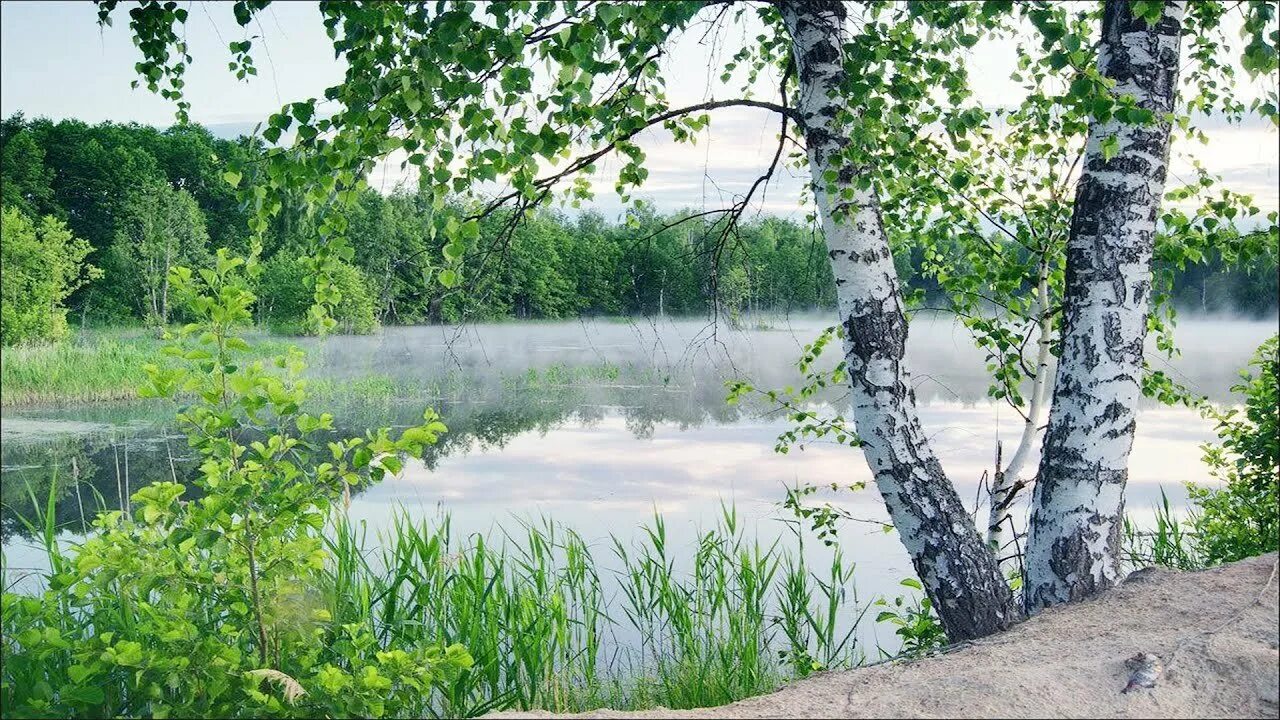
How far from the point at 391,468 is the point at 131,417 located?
12.8m

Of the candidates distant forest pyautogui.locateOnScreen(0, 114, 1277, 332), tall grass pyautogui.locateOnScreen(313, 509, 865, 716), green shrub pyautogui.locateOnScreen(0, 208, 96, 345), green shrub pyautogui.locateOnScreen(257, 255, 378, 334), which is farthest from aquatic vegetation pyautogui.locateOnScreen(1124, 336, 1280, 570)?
green shrub pyautogui.locateOnScreen(257, 255, 378, 334)

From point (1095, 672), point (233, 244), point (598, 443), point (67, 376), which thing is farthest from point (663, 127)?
point (233, 244)

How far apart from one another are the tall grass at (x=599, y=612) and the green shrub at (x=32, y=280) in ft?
46.1

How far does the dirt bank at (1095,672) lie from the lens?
104 inches

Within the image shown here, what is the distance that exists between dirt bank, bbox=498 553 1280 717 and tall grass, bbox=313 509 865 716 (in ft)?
5.71

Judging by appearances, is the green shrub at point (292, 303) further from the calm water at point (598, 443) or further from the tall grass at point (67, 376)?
the tall grass at point (67, 376)

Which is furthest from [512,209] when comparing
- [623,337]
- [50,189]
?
[50,189]

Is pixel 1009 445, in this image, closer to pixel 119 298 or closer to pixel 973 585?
pixel 973 585

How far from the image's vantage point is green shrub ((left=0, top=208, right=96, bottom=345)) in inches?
664

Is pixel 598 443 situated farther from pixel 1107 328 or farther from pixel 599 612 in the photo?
pixel 1107 328

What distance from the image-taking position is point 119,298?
77.5 ft

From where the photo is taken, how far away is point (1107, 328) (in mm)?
3738

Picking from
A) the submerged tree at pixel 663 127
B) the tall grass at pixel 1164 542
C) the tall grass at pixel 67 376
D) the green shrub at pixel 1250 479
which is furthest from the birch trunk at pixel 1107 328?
the tall grass at pixel 67 376

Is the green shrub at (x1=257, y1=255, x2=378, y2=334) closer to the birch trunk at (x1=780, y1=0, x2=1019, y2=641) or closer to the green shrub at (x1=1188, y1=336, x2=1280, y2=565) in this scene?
the green shrub at (x1=1188, y1=336, x2=1280, y2=565)
